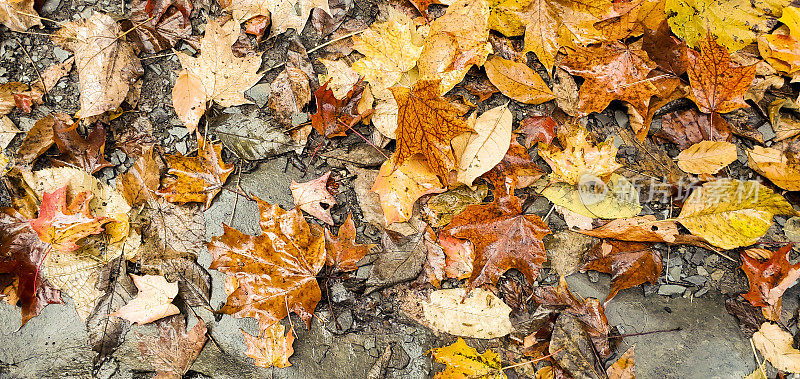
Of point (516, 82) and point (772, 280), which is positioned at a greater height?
point (516, 82)

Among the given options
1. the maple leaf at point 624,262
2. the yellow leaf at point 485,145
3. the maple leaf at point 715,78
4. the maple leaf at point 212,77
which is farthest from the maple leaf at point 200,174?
the maple leaf at point 715,78

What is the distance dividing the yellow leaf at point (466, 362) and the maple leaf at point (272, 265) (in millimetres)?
504

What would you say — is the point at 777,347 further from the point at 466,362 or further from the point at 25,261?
the point at 25,261

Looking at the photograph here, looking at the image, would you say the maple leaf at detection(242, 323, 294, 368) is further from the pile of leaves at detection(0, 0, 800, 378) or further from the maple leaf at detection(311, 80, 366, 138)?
the maple leaf at detection(311, 80, 366, 138)

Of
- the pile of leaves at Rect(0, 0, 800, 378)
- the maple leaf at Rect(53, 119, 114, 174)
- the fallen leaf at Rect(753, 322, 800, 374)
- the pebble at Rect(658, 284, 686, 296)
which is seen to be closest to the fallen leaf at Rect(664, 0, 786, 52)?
the pile of leaves at Rect(0, 0, 800, 378)

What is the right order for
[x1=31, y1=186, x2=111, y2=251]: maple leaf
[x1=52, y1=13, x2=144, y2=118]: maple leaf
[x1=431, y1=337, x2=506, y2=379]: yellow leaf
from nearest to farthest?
[x1=431, y1=337, x2=506, y2=379]: yellow leaf
[x1=31, y1=186, x2=111, y2=251]: maple leaf
[x1=52, y1=13, x2=144, y2=118]: maple leaf

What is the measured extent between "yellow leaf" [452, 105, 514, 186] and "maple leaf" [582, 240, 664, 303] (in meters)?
0.52

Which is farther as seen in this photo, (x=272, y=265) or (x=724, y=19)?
(x=724, y=19)

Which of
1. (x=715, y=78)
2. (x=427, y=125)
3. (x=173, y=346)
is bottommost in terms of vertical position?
(x=173, y=346)

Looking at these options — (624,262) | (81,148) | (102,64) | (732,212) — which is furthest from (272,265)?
(732,212)

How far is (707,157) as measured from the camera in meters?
1.77

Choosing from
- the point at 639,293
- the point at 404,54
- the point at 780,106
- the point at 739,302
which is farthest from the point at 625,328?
the point at 404,54

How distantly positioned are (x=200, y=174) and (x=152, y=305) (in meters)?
0.51

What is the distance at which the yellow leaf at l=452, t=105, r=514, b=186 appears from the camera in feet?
5.46
